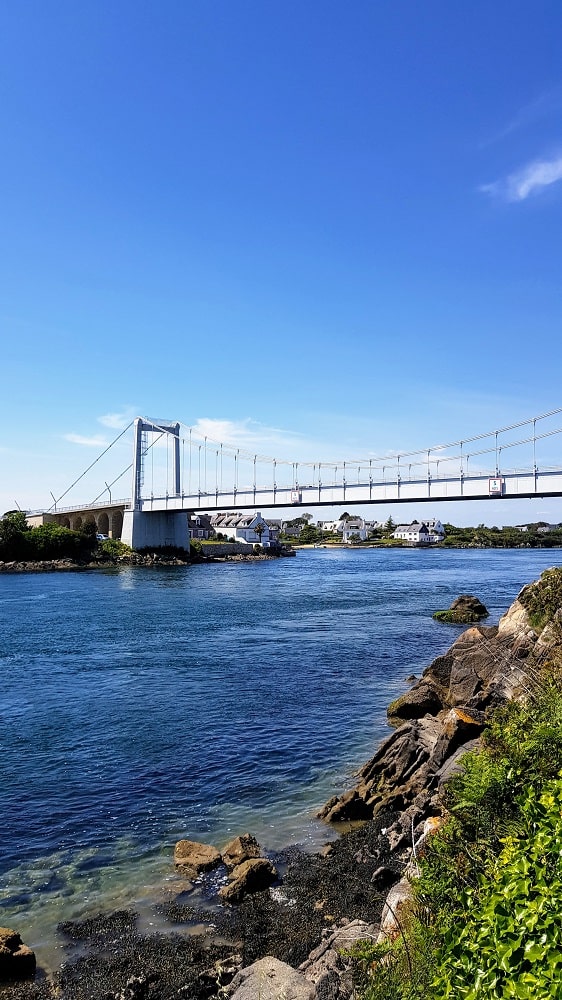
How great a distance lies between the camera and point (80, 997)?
22.8 feet

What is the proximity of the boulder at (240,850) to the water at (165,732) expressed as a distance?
527 mm

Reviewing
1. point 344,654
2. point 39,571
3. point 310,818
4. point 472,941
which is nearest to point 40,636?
point 344,654

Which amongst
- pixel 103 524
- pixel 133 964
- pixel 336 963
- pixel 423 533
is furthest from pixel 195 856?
pixel 423 533

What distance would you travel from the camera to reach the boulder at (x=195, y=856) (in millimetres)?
9594

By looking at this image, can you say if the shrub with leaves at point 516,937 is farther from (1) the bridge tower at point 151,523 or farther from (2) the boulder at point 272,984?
(1) the bridge tower at point 151,523

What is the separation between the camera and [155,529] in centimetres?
8700

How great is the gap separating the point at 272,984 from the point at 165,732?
414 inches

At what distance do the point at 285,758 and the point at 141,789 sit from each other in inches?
125

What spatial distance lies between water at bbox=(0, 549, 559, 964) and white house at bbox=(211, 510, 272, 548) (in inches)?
2949

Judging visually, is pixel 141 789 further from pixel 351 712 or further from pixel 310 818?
pixel 351 712

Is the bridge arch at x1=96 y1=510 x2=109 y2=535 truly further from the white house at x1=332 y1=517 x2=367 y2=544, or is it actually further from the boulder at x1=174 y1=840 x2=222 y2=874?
the boulder at x1=174 y1=840 x2=222 y2=874

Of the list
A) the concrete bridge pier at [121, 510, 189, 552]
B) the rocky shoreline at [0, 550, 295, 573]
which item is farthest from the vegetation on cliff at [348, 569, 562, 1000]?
the concrete bridge pier at [121, 510, 189, 552]

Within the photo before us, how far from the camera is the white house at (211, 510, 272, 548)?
376 ft

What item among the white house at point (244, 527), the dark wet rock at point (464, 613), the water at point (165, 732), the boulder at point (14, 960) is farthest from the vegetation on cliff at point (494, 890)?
the white house at point (244, 527)
